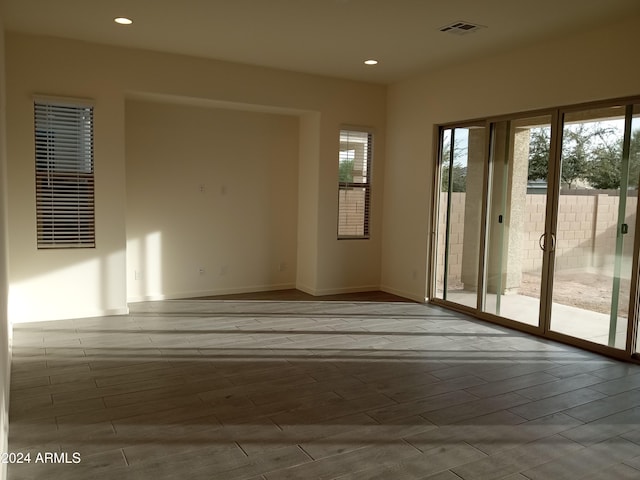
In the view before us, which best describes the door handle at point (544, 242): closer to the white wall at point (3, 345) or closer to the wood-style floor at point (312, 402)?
the wood-style floor at point (312, 402)

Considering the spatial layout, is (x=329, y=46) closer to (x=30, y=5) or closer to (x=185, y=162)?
(x=185, y=162)

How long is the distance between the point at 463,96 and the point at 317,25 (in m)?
2.12

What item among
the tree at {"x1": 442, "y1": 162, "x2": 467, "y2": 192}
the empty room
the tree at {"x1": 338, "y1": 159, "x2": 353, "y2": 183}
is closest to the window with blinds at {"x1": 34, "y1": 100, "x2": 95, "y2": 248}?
the empty room

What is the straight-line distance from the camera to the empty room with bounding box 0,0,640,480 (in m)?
3.06

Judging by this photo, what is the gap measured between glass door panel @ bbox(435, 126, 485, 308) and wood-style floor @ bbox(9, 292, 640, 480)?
903 mm

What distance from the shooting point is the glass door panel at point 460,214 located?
5.97 meters

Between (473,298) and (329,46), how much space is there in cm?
318

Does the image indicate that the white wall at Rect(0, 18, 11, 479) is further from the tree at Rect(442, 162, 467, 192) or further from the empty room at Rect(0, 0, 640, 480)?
the tree at Rect(442, 162, 467, 192)

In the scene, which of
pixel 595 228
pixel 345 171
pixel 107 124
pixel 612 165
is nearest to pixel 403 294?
pixel 345 171

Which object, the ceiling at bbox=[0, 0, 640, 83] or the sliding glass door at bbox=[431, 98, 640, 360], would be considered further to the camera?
the sliding glass door at bbox=[431, 98, 640, 360]

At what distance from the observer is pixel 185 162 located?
6402 mm

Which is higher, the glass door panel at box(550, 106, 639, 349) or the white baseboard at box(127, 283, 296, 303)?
the glass door panel at box(550, 106, 639, 349)

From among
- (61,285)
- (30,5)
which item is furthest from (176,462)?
(30,5)

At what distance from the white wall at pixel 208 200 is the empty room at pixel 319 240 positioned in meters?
0.03
